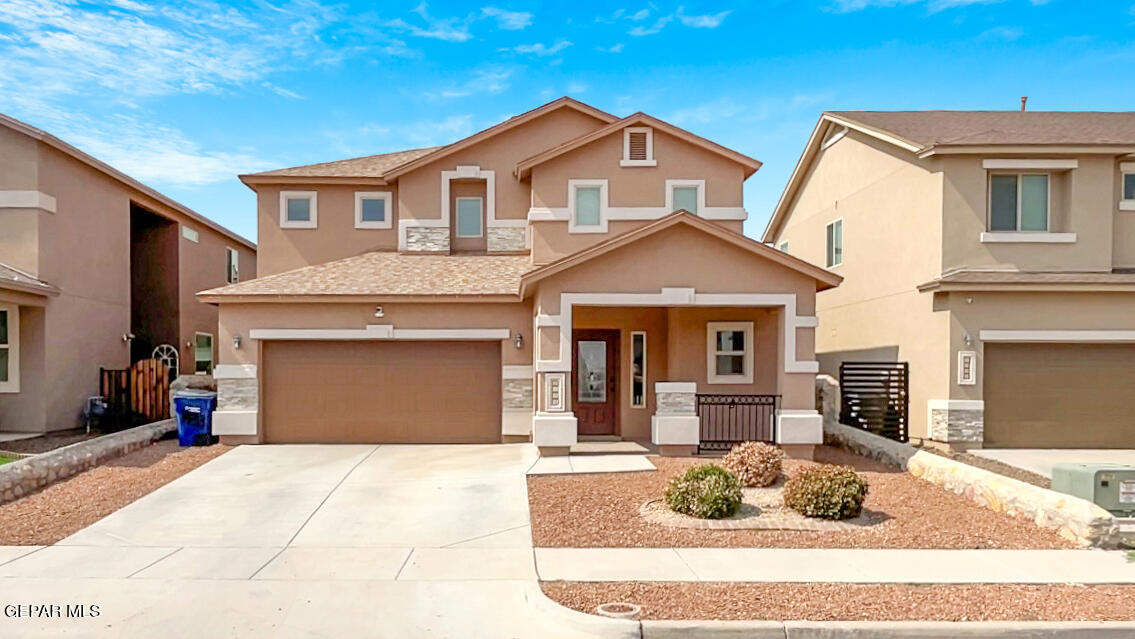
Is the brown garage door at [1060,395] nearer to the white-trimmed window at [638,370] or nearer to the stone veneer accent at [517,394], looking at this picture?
the white-trimmed window at [638,370]

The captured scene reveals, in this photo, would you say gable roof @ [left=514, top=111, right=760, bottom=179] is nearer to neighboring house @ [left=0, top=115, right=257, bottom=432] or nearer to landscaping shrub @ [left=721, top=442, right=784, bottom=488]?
landscaping shrub @ [left=721, top=442, right=784, bottom=488]

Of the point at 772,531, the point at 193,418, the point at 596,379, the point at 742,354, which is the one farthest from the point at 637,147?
the point at 193,418

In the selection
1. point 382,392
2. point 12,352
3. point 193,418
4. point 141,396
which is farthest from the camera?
point 141,396

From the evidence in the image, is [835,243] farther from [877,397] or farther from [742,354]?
[742,354]

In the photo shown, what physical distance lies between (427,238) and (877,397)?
11462mm

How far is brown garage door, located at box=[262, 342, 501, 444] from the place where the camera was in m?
13.6

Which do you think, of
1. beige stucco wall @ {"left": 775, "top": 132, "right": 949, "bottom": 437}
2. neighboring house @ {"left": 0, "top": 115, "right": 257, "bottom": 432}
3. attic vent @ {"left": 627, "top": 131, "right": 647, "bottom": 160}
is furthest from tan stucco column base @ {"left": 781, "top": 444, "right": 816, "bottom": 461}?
neighboring house @ {"left": 0, "top": 115, "right": 257, "bottom": 432}

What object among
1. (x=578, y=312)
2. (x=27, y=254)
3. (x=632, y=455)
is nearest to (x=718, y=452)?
(x=632, y=455)

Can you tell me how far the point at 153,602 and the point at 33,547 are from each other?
2.84 meters

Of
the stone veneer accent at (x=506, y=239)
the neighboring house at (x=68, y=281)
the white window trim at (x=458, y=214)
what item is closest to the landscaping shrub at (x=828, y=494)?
the stone veneer accent at (x=506, y=239)

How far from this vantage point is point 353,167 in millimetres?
17875

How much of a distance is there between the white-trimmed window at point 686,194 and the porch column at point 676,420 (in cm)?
505

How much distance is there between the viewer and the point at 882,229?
1684cm

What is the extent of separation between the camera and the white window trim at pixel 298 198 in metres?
17.4
